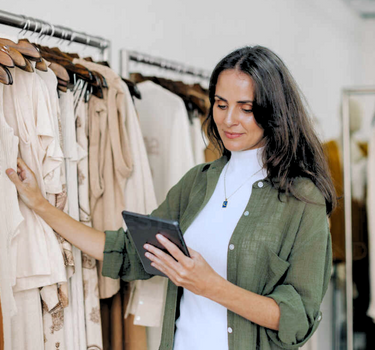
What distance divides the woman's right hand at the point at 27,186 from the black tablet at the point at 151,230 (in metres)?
0.29

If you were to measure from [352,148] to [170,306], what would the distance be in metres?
1.78

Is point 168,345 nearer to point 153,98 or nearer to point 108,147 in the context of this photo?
point 108,147

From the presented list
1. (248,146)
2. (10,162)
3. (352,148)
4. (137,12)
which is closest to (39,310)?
(10,162)

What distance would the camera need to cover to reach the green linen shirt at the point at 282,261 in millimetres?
1067

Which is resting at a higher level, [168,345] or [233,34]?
[233,34]

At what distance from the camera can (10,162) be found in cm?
116

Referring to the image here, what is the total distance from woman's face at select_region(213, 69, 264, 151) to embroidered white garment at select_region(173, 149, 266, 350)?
0.27 ft

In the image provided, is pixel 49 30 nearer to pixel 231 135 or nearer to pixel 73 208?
pixel 73 208

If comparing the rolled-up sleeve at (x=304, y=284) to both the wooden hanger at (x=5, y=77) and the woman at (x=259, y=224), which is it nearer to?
the woman at (x=259, y=224)

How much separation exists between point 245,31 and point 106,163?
5.92 feet

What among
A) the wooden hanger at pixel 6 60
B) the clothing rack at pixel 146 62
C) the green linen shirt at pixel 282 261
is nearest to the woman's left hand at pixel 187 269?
the green linen shirt at pixel 282 261

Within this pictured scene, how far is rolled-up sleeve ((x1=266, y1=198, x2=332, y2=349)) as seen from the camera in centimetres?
104

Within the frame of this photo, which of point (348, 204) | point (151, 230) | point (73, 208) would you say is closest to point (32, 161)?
point (73, 208)

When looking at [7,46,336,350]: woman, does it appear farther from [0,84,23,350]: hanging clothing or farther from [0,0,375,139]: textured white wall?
[0,0,375,139]: textured white wall
